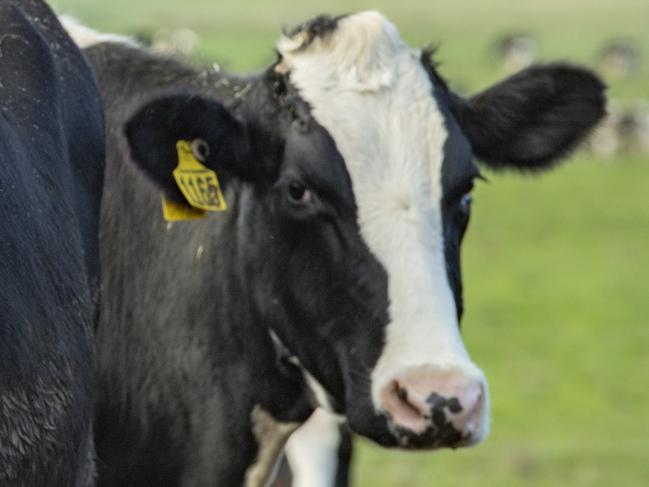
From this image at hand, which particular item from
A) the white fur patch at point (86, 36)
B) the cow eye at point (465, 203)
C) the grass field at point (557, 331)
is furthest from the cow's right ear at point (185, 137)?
the white fur patch at point (86, 36)

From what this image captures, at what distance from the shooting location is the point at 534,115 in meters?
5.93

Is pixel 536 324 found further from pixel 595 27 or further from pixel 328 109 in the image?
pixel 595 27

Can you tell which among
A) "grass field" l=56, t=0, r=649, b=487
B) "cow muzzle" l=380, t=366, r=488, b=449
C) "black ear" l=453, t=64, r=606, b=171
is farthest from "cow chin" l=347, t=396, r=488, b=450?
"grass field" l=56, t=0, r=649, b=487

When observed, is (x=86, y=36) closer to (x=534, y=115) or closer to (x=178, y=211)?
(x=178, y=211)

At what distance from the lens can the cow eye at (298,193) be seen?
5.22 m

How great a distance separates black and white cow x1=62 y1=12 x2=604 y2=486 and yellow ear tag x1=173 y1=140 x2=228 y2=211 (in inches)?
1.5

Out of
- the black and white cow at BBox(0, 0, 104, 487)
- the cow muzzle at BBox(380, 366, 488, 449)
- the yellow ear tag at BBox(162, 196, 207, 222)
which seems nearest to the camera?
the black and white cow at BBox(0, 0, 104, 487)

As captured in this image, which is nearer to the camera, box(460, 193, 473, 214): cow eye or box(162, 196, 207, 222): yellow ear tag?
box(460, 193, 473, 214): cow eye

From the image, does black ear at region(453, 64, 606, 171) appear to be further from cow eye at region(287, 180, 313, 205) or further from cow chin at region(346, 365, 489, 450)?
cow chin at region(346, 365, 489, 450)

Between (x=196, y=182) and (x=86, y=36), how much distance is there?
107 centimetres

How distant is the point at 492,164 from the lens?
19.3ft

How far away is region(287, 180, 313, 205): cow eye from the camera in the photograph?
17.1ft

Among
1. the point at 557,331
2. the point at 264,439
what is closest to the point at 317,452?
the point at 264,439

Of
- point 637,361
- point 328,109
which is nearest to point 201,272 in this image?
point 328,109
